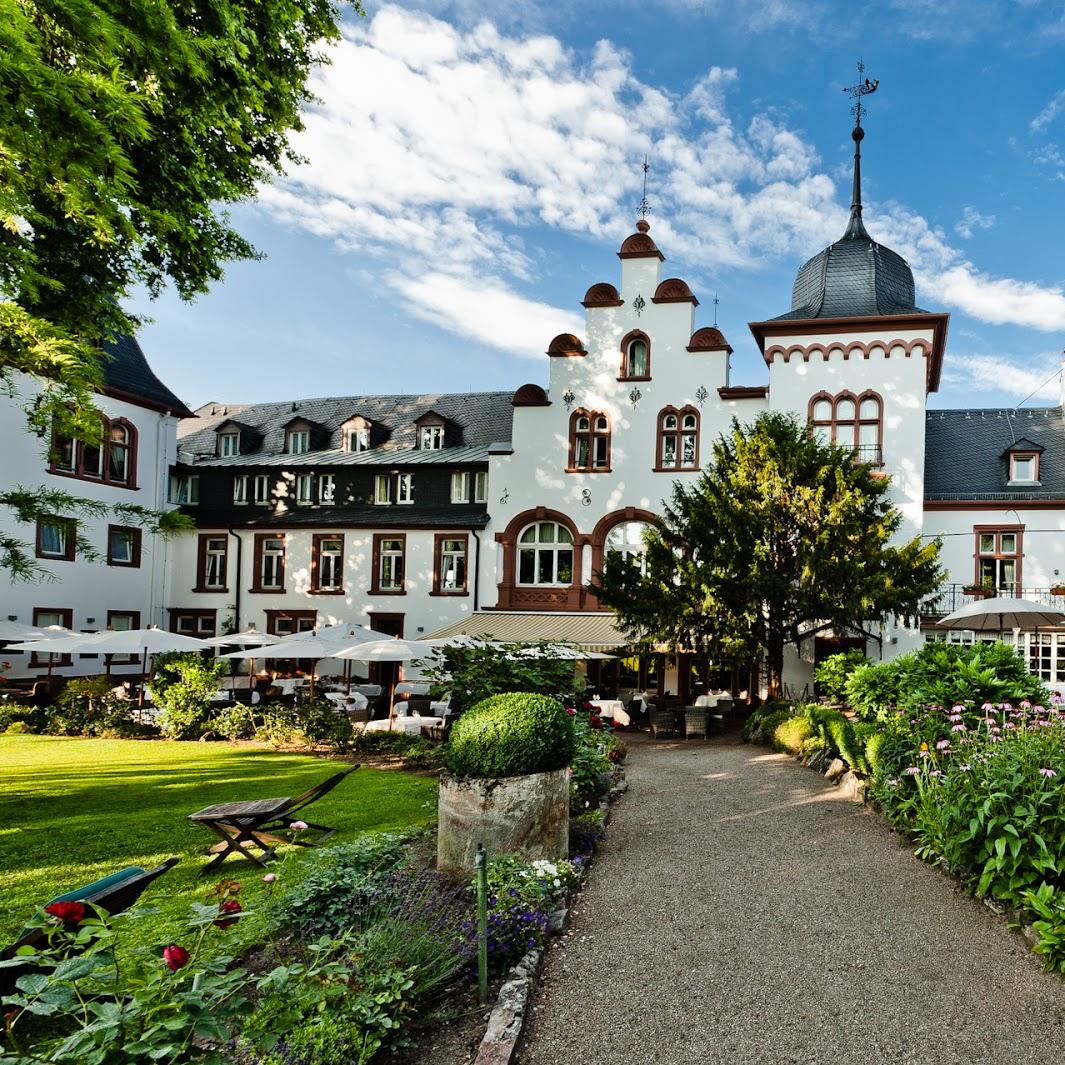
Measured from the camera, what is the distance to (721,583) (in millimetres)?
→ 18047

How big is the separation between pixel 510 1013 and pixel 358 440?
2623 centimetres

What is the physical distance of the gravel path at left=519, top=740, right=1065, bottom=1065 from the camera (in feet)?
15.1

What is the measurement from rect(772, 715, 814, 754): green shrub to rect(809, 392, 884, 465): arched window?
11.2m

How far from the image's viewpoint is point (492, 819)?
712 centimetres

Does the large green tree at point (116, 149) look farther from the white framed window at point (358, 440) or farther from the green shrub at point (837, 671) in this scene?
the white framed window at point (358, 440)

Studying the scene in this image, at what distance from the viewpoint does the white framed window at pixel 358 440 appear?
96.4ft

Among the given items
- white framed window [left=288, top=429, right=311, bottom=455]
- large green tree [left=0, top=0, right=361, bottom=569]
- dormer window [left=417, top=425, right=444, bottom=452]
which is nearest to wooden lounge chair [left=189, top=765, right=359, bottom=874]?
large green tree [left=0, top=0, right=361, bottom=569]

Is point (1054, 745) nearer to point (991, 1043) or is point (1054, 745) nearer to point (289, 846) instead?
point (991, 1043)

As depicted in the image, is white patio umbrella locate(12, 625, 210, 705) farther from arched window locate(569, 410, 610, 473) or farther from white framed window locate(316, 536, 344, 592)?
arched window locate(569, 410, 610, 473)

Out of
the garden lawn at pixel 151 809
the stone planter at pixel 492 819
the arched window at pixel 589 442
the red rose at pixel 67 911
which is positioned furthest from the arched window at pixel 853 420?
the red rose at pixel 67 911

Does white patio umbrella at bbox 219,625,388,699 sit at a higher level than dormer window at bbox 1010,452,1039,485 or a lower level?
lower

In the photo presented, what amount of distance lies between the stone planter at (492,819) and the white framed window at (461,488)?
20317mm

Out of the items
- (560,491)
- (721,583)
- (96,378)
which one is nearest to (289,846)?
(96,378)

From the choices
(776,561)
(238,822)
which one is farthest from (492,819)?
(776,561)
